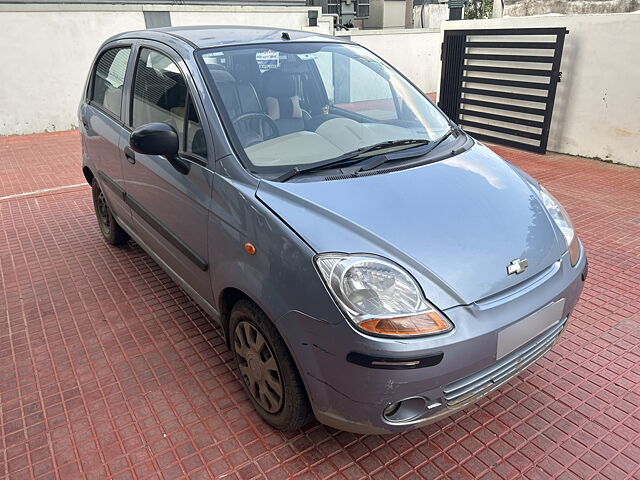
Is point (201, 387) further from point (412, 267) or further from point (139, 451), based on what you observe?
point (412, 267)

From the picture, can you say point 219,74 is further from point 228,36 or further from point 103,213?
point 103,213

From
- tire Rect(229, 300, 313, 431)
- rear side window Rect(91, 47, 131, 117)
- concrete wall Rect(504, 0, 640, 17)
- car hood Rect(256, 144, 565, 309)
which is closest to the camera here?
car hood Rect(256, 144, 565, 309)

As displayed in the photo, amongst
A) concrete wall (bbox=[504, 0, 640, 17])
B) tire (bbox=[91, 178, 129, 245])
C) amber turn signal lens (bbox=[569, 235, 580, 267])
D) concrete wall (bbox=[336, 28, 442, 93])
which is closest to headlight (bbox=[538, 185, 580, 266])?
amber turn signal lens (bbox=[569, 235, 580, 267])

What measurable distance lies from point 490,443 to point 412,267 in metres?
1.05

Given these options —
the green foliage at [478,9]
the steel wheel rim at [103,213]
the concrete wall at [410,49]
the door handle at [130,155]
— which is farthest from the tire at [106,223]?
the green foliage at [478,9]

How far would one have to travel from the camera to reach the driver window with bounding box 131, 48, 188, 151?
2744mm

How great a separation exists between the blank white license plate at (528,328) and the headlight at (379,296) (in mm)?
295

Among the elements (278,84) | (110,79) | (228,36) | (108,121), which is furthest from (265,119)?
(110,79)

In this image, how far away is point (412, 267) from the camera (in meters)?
1.92

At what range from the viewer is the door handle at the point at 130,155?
10.7 ft

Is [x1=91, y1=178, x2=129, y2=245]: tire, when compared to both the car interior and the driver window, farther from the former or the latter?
the car interior

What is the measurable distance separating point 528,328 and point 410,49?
46.3 feet

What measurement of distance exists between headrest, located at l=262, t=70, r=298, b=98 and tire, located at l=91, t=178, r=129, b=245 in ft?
7.24

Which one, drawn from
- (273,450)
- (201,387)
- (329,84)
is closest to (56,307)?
(201,387)
